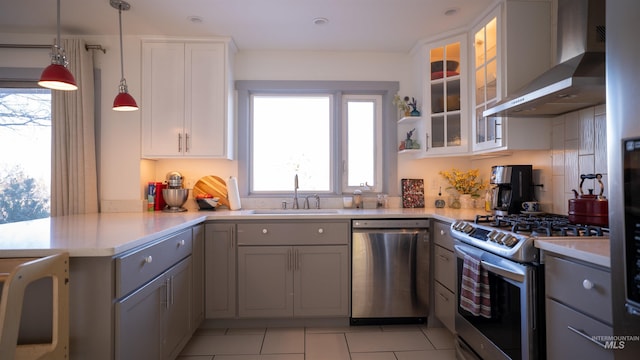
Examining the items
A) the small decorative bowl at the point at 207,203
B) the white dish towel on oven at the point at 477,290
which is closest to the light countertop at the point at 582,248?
the white dish towel on oven at the point at 477,290

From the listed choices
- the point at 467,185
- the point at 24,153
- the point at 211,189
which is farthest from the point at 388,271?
the point at 24,153

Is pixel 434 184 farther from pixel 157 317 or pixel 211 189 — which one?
pixel 157 317

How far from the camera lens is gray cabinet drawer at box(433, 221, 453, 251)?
2.38m

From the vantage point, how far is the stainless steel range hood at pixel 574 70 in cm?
158

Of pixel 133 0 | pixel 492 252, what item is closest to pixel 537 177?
pixel 492 252

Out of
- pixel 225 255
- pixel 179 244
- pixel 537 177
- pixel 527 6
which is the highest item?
pixel 527 6

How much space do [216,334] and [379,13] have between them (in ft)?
9.19

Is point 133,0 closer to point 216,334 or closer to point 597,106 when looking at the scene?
point 216,334

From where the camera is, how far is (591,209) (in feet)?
5.79

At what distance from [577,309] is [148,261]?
1869 millimetres

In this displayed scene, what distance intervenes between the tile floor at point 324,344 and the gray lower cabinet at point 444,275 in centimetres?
20

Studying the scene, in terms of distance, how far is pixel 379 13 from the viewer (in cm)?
254

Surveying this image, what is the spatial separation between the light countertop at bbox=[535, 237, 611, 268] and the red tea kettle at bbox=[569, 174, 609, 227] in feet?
1.18

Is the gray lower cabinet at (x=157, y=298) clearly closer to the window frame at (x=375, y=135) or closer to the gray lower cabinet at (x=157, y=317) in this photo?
the gray lower cabinet at (x=157, y=317)
